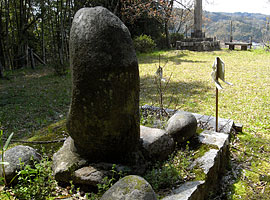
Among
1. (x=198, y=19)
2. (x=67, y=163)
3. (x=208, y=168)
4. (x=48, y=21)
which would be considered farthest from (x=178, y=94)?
(x=48, y=21)

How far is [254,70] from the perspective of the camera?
37.7ft

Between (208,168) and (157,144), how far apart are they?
727 millimetres

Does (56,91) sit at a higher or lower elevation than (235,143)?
higher

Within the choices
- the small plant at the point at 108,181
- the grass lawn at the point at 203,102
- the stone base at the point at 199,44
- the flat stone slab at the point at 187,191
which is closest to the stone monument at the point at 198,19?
the stone base at the point at 199,44

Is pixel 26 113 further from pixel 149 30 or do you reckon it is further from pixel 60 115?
pixel 149 30

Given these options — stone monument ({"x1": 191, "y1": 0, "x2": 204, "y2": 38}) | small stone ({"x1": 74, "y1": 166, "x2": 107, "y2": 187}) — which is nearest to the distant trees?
stone monument ({"x1": 191, "y1": 0, "x2": 204, "y2": 38})

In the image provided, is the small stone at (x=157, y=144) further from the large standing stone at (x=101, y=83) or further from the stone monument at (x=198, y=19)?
the stone monument at (x=198, y=19)

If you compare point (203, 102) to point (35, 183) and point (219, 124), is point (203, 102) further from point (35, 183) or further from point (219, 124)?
point (35, 183)

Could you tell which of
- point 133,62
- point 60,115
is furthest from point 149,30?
point 133,62

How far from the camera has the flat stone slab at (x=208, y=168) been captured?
8.54 ft

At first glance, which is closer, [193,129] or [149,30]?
[193,129]

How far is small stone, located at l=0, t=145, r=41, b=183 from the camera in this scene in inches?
111

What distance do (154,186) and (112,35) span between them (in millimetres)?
1784

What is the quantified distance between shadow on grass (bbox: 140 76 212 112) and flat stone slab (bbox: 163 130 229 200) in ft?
8.63
